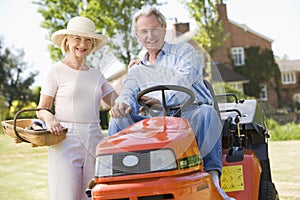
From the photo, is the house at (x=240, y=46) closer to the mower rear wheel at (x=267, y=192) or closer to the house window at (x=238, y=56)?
the house window at (x=238, y=56)

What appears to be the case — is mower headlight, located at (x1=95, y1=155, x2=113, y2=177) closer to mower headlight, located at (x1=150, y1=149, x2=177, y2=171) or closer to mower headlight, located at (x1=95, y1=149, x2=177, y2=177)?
mower headlight, located at (x1=95, y1=149, x2=177, y2=177)

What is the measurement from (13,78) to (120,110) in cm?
3754

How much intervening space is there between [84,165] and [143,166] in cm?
109

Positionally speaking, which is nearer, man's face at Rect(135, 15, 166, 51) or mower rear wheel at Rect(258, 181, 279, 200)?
man's face at Rect(135, 15, 166, 51)

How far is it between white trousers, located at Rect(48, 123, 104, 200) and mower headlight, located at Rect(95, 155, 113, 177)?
833 mm

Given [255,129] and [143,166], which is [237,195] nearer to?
[255,129]

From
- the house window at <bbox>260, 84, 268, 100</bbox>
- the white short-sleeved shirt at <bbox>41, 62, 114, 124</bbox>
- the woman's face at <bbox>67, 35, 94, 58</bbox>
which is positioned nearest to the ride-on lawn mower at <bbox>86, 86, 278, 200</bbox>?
the white short-sleeved shirt at <bbox>41, 62, 114, 124</bbox>

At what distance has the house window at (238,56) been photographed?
1382 inches

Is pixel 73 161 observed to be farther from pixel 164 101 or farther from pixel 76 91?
pixel 164 101

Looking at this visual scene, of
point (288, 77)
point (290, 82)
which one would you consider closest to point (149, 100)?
point (290, 82)

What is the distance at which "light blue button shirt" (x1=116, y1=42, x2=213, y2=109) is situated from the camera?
3262 millimetres

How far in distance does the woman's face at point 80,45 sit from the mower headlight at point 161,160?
1332 millimetres

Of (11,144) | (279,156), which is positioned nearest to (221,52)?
(11,144)

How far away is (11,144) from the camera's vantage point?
1934cm
